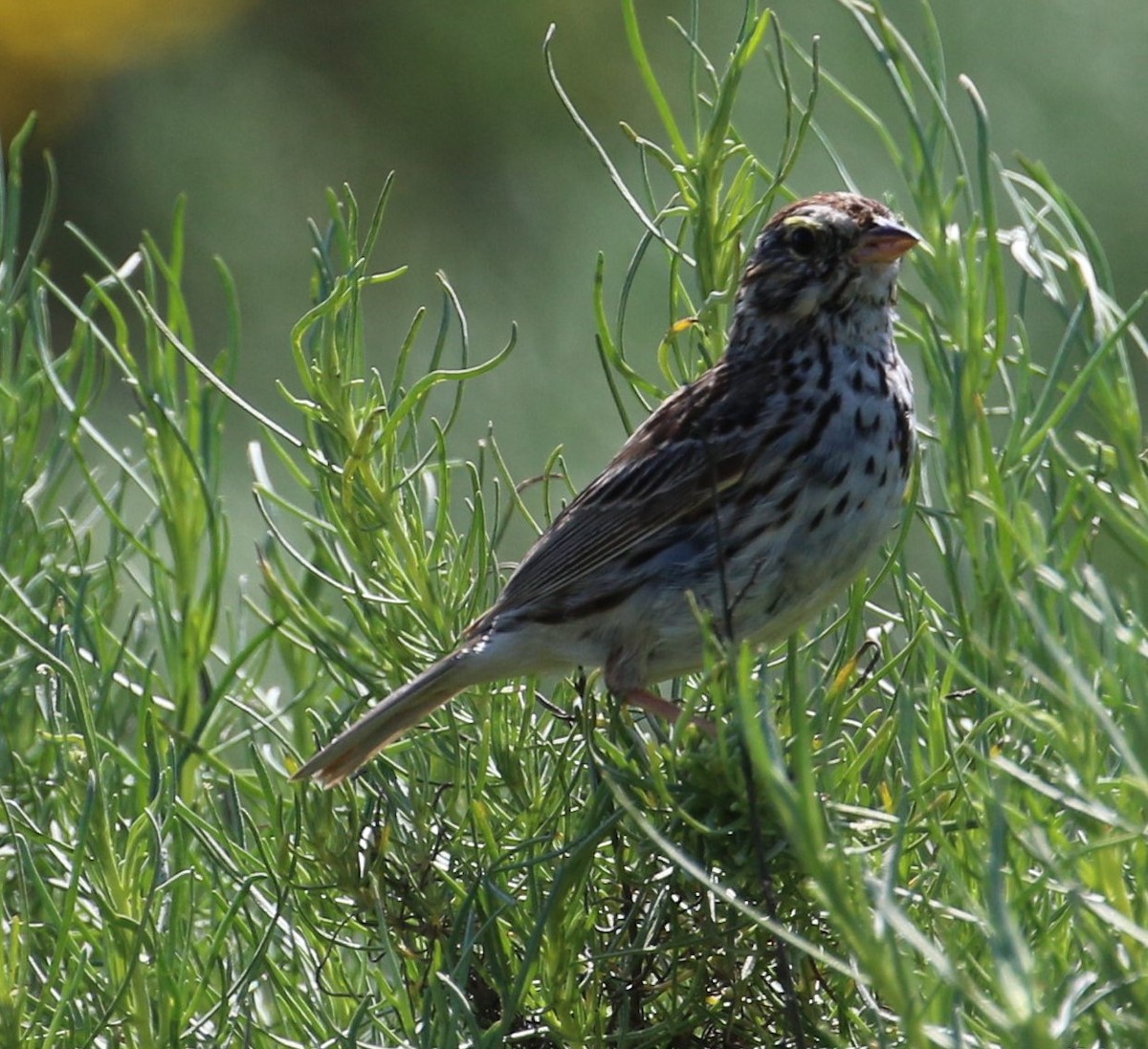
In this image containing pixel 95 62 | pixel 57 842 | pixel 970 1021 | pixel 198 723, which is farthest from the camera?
pixel 95 62

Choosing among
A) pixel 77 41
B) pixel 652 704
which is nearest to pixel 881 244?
pixel 652 704

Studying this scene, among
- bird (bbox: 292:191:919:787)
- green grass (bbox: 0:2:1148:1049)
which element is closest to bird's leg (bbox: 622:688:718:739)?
bird (bbox: 292:191:919:787)

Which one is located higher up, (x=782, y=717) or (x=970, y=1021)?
(x=782, y=717)

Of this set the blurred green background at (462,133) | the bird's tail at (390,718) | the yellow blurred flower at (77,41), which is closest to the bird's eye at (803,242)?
the blurred green background at (462,133)

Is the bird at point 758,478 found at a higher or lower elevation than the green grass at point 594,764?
higher

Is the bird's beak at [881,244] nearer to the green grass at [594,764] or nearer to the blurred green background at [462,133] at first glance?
the blurred green background at [462,133]

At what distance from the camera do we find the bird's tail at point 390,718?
160 cm

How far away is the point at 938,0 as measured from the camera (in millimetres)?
3383

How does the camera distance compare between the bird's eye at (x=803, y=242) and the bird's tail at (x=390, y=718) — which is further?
the bird's eye at (x=803, y=242)

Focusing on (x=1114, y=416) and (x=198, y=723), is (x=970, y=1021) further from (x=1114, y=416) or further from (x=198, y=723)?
(x=198, y=723)

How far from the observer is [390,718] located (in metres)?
1.81

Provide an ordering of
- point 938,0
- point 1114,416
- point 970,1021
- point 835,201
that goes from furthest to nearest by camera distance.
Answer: point 938,0 → point 835,201 → point 1114,416 → point 970,1021

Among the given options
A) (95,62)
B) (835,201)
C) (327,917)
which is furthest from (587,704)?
(95,62)

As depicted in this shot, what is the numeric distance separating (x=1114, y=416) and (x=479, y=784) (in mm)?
597
